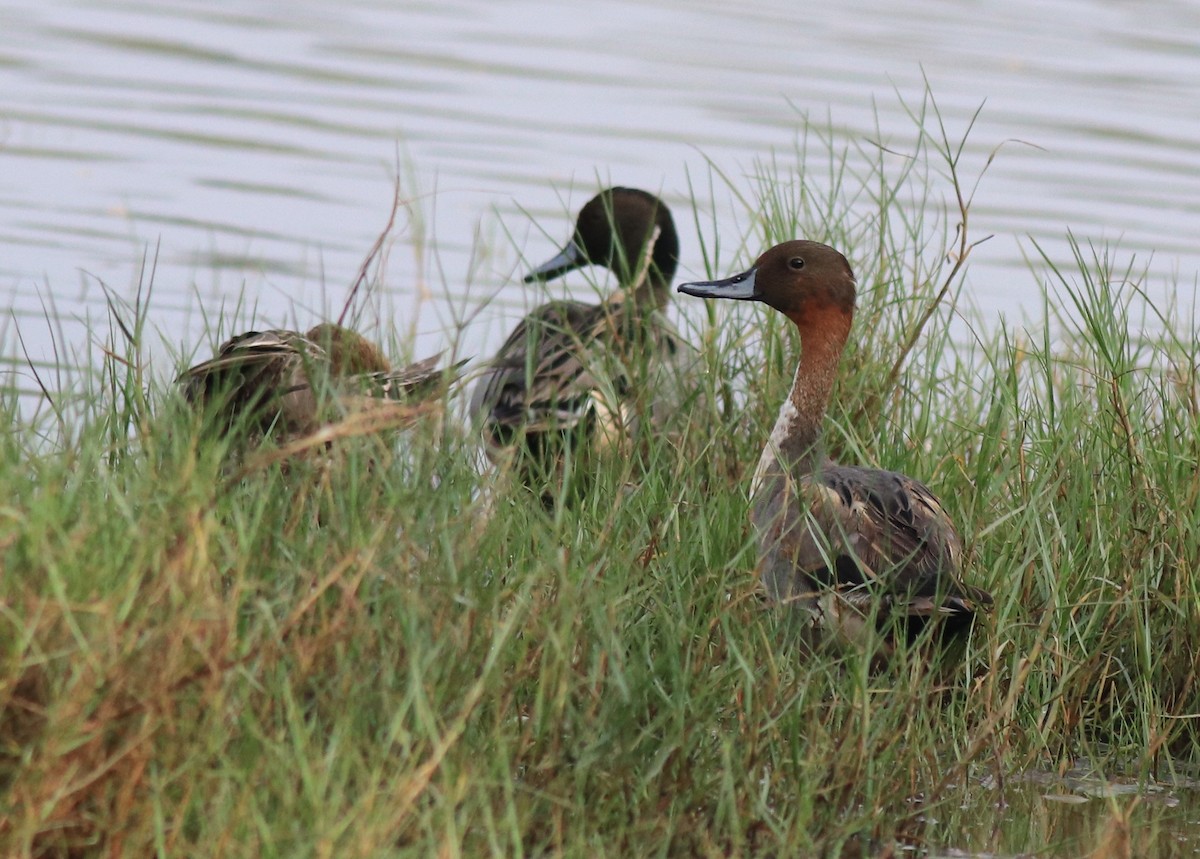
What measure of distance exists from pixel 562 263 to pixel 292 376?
2.68m

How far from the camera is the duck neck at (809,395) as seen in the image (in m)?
5.19

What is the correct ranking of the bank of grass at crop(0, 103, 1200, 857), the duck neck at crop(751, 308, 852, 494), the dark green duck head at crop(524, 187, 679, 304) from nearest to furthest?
the bank of grass at crop(0, 103, 1200, 857) < the duck neck at crop(751, 308, 852, 494) < the dark green duck head at crop(524, 187, 679, 304)

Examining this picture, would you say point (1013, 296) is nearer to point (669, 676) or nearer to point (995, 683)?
point (995, 683)

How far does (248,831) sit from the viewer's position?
3006mm

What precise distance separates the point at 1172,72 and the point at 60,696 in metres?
13.2

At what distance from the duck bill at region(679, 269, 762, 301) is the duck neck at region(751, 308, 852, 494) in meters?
0.16

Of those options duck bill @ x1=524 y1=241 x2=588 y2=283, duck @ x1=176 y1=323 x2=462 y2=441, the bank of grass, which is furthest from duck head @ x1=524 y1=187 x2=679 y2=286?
duck @ x1=176 y1=323 x2=462 y2=441

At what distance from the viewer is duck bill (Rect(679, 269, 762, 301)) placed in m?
5.48

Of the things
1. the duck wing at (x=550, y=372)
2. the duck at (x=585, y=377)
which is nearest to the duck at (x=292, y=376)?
Result: the duck at (x=585, y=377)

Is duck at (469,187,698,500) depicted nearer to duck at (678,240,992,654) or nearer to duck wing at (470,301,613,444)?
duck wing at (470,301,613,444)

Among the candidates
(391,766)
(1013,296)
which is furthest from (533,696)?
(1013,296)

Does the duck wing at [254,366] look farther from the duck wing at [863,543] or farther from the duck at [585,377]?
the duck wing at [863,543]

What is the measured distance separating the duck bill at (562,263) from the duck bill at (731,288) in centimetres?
132

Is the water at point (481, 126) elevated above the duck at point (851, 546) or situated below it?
above
